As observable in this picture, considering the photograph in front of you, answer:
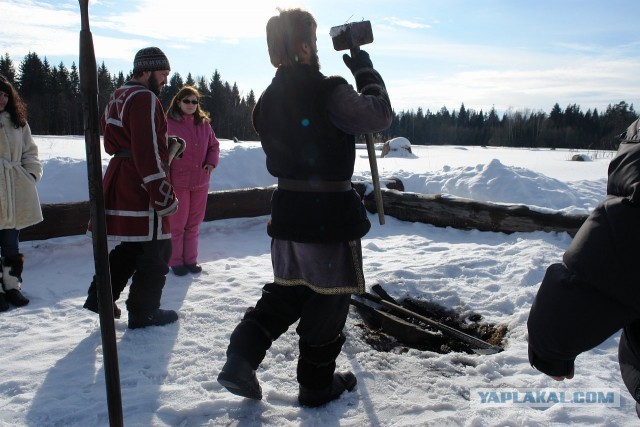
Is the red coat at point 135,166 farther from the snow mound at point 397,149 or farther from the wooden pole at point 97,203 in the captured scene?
the snow mound at point 397,149

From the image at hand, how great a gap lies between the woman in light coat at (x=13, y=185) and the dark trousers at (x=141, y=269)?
1.09 m

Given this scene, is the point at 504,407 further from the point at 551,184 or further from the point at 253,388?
the point at 551,184

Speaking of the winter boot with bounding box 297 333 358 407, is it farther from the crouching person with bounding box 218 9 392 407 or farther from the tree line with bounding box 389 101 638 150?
the tree line with bounding box 389 101 638 150

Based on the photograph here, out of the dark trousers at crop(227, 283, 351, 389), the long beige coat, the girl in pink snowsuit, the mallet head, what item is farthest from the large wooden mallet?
the long beige coat

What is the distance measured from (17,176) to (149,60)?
1603 millimetres

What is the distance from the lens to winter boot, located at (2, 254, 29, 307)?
3906 mm

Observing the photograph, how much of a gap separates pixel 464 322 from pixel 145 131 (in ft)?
9.17

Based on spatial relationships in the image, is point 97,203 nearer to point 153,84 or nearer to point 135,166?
point 135,166

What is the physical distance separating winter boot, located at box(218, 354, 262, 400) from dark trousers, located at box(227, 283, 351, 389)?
0.13ft

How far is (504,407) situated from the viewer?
2.47 m

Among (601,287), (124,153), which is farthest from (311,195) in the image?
(124,153)

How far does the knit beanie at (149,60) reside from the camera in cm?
333

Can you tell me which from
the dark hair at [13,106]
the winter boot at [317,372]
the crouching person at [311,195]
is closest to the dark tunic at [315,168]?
the crouching person at [311,195]

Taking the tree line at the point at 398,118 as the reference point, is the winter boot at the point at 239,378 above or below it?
below
